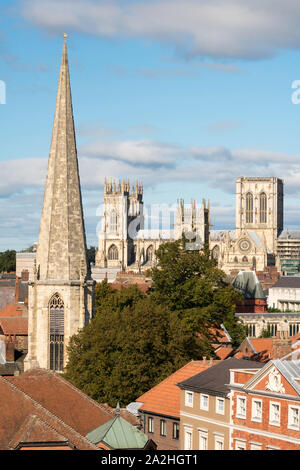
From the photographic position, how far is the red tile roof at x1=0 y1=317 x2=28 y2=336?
7581 centimetres

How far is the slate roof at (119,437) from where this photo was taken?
3356cm

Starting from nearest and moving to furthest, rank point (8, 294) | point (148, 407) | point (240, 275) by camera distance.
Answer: point (148, 407)
point (8, 294)
point (240, 275)

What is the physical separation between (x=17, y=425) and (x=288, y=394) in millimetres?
12126

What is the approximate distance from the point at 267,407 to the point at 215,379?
224 inches

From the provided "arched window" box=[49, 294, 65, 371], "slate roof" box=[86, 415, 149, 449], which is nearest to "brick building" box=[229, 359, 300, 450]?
"slate roof" box=[86, 415, 149, 449]

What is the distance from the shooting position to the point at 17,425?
116 feet

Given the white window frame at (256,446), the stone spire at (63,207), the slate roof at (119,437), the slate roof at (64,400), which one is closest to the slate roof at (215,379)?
the white window frame at (256,446)

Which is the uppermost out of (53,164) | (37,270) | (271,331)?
(53,164)

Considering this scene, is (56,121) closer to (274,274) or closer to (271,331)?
(271,331)

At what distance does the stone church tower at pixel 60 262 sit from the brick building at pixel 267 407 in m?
12.3

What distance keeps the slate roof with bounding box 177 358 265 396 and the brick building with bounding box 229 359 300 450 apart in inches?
51.3

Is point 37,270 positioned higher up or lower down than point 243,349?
higher up

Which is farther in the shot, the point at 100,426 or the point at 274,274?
the point at 274,274

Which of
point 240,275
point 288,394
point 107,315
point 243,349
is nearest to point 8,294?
point 240,275
